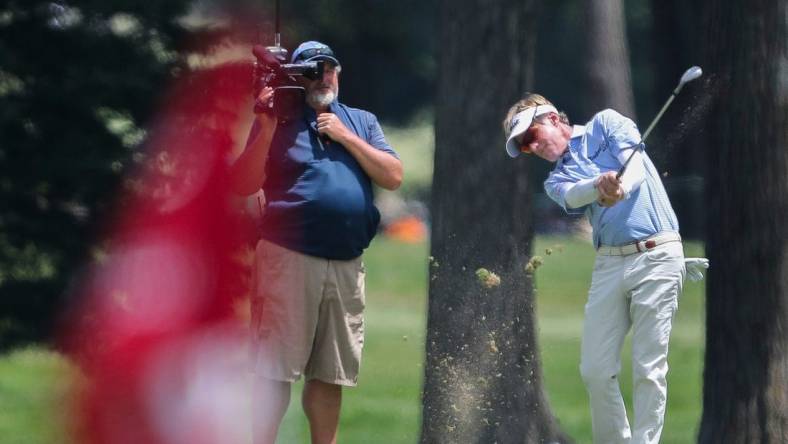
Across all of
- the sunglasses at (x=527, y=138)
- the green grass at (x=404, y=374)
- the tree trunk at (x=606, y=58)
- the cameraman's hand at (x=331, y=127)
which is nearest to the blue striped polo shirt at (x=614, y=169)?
the sunglasses at (x=527, y=138)

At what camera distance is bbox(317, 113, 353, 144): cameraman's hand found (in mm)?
6712

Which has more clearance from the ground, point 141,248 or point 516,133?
point 516,133

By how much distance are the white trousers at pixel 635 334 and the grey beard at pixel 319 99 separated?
1292mm

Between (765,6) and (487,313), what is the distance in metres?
1.95

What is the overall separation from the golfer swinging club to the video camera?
0.85 meters

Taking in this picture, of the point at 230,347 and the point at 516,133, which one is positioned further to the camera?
the point at 230,347

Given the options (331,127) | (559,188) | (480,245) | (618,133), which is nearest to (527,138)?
(559,188)

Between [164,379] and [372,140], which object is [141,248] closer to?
[164,379]

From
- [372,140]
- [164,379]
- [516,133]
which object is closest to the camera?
[516,133]

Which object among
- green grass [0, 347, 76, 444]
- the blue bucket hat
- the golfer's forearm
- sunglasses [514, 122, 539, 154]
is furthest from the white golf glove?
green grass [0, 347, 76, 444]

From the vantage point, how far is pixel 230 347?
852 cm

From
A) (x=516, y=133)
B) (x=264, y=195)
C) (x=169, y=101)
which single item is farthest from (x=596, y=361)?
(x=169, y=101)

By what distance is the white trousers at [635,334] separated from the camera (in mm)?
6629

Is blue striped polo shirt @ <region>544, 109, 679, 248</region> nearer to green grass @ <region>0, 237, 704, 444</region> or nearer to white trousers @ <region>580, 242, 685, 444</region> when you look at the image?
white trousers @ <region>580, 242, 685, 444</region>
